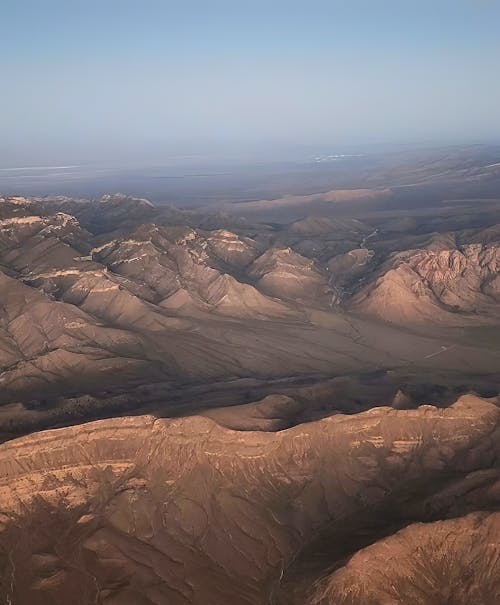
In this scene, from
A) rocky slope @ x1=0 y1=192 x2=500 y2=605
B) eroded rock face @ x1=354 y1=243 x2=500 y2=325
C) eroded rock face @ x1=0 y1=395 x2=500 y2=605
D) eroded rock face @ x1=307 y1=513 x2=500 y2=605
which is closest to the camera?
eroded rock face @ x1=307 y1=513 x2=500 y2=605

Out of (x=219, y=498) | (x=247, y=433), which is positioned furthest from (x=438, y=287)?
(x=219, y=498)

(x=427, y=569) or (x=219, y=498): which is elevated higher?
(x=219, y=498)

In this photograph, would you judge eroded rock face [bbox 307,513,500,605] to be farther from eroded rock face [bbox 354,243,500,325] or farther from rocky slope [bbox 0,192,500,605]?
eroded rock face [bbox 354,243,500,325]

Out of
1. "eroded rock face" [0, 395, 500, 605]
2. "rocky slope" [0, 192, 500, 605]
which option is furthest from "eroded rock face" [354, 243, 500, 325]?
"eroded rock face" [0, 395, 500, 605]

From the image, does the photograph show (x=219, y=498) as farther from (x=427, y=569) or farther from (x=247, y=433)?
(x=427, y=569)

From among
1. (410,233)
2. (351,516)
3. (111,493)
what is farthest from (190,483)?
(410,233)

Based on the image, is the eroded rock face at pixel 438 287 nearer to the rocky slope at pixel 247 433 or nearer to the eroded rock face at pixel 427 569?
the rocky slope at pixel 247 433

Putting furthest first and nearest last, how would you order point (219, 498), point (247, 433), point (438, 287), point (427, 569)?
point (438, 287)
point (247, 433)
point (219, 498)
point (427, 569)

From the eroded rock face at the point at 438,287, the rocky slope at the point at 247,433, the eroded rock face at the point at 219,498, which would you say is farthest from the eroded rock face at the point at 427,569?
the eroded rock face at the point at 438,287
